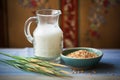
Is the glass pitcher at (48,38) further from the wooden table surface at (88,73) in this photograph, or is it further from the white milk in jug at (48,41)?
the wooden table surface at (88,73)

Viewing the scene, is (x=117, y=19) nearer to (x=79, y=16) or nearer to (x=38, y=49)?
(x=79, y=16)

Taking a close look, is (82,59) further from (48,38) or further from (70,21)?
(70,21)

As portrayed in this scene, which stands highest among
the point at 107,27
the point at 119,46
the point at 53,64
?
the point at 53,64

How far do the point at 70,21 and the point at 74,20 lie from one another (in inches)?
1.8

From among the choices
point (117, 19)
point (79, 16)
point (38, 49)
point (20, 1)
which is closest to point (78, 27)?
point (79, 16)

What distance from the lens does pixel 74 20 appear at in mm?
3379

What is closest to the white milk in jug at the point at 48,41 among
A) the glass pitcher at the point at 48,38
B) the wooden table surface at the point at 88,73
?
the glass pitcher at the point at 48,38

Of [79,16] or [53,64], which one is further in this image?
[79,16]

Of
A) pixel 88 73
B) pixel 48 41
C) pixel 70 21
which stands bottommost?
pixel 70 21

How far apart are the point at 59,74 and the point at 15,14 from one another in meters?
2.03

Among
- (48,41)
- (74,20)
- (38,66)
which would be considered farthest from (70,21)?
(38,66)

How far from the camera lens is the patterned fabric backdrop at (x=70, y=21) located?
3338 mm

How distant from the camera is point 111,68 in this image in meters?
1.52

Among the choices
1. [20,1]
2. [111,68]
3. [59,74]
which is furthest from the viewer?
[20,1]
